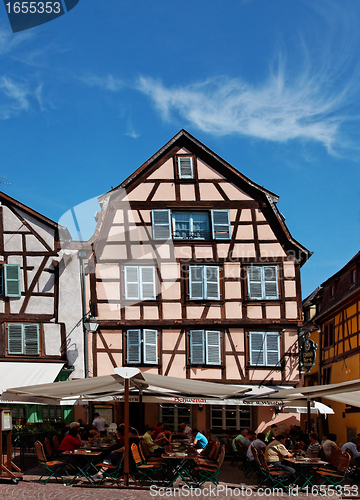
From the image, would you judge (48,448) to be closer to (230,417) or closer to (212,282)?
(230,417)

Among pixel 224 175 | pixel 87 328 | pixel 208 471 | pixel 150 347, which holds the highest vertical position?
pixel 224 175

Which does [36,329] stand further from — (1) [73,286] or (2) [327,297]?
(2) [327,297]

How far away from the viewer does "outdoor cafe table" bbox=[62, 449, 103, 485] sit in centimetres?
1145

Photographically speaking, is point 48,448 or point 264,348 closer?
point 48,448

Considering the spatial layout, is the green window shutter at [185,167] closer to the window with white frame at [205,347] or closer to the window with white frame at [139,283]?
the window with white frame at [139,283]

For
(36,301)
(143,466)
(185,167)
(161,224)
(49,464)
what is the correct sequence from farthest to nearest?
(185,167) < (161,224) < (36,301) < (143,466) < (49,464)

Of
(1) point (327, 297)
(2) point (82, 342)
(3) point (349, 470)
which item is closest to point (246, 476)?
(3) point (349, 470)

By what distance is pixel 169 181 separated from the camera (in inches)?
873

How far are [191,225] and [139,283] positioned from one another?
120 inches

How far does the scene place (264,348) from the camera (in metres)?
20.8

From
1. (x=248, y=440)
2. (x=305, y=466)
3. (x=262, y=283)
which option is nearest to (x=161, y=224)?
(x=262, y=283)

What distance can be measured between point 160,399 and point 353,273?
1225 centimetres

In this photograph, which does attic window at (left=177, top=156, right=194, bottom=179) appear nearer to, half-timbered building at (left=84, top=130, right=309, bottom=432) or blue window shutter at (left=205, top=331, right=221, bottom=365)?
half-timbered building at (left=84, top=130, right=309, bottom=432)

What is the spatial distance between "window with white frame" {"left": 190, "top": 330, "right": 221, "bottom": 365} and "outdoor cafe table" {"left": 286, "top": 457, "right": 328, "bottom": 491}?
29.5 feet
